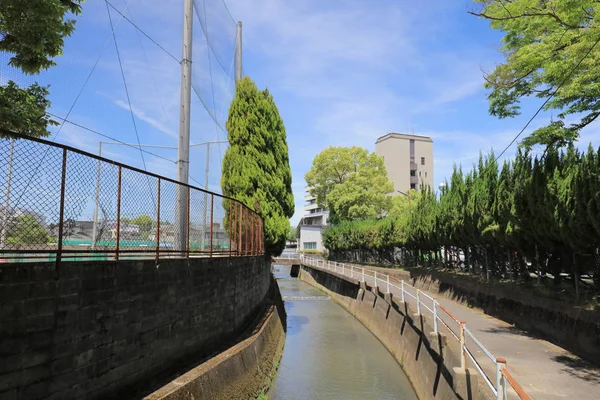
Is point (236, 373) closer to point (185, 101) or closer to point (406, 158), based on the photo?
point (185, 101)

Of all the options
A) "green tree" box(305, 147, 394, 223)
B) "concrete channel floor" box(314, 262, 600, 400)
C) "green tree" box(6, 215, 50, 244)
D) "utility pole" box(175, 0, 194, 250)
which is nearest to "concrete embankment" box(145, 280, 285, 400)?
"green tree" box(6, 215, 50, 244)

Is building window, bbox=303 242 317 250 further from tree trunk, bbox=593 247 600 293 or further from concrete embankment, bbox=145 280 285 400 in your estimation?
tree trunk, bbox=593 247 600 293

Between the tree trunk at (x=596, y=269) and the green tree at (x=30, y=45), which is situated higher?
the green tree at (x=30, y=45)

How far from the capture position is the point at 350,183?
4250 cm

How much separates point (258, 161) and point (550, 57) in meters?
10.7

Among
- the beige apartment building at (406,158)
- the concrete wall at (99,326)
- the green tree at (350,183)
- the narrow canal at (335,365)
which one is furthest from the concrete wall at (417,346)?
the beige apartment building at (406,158)

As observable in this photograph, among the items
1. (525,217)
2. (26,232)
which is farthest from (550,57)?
(26,232)

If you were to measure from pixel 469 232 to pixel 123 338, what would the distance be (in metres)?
15.0

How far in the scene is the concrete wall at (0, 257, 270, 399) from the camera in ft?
12.9

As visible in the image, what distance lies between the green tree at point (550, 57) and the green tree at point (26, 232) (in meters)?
7.78

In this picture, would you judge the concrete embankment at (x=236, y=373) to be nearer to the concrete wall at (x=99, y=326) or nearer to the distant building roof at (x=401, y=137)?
the concrete wall at (x=99, y=326)

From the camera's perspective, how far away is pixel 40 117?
605 cm

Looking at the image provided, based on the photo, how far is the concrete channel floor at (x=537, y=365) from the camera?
616 cm

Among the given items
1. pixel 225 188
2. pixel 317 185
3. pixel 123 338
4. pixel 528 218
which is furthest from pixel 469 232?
pixel 317 185
